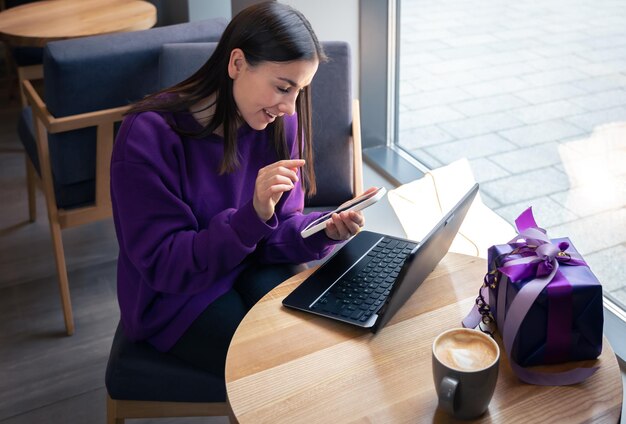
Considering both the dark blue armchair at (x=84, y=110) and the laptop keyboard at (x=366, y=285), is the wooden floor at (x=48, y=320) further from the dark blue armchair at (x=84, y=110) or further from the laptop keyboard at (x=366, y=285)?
the laptop keyboard at (x=366, y=285)

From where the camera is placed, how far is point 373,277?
4.70ft

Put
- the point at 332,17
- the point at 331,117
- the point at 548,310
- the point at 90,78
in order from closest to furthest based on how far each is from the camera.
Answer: the point at 548,310 → the point at 331,117 → the point at 90,78 → the point at 332,17

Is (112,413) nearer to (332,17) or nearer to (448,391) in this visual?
(448,391)

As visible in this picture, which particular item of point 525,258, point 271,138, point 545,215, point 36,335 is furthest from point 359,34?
point 525,258

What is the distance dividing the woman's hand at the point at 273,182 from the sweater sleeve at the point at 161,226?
4 centimetres

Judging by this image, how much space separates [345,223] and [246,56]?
1.19 feet

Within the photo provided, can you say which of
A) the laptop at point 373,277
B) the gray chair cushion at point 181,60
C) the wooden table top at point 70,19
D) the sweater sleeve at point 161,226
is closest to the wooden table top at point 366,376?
the laptop at point 373,277

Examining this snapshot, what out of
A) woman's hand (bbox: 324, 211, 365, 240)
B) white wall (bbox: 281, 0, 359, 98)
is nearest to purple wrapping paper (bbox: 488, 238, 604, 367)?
woman's hand (bbox: 324, 211, 365, 240)

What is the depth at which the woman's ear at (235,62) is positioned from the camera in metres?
1.46

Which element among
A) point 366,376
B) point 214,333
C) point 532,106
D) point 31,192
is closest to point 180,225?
point 214,333

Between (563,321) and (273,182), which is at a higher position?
(273,182)

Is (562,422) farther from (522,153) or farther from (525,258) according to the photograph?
(522,153)

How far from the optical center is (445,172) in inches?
90.7

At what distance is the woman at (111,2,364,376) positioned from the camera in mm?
1430
